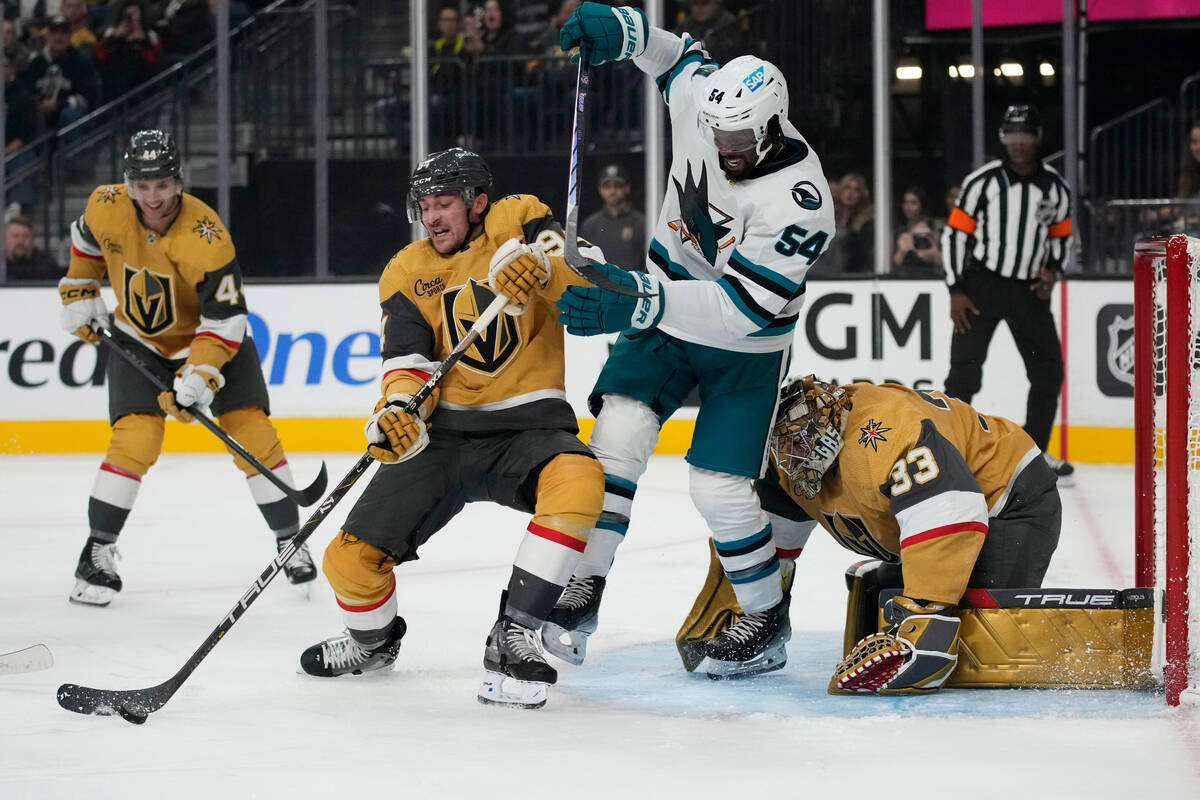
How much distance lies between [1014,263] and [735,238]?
306 centimetres

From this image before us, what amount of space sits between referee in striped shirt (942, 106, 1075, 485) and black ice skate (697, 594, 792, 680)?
2985 mm

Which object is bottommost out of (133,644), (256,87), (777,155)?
(133,644)

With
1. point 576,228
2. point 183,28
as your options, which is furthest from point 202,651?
point 183,28

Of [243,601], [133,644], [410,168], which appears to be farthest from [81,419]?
[243,601]

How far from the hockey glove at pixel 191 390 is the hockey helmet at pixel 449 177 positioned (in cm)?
107

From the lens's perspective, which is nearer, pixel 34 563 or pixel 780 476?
pixel 780 476

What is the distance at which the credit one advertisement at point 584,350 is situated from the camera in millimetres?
6430

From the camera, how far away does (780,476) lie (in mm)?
3008

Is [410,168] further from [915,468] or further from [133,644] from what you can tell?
[915,468]

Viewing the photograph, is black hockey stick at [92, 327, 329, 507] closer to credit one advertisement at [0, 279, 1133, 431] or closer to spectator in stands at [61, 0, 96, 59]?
credit one advertisement at [0, 279, 1133, 431]

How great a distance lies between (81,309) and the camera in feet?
13.3

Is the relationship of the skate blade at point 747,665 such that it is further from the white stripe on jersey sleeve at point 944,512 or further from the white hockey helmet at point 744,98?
the white hockey helmet at point 744,98

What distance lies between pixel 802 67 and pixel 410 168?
198 centimetres

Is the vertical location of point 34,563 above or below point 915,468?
below
